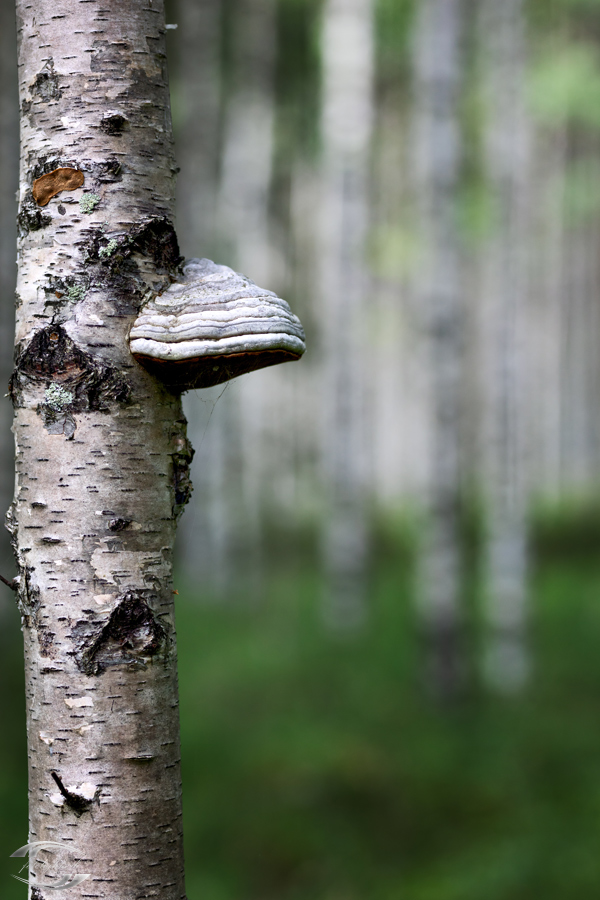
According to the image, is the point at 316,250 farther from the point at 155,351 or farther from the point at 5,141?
the point at 155,351

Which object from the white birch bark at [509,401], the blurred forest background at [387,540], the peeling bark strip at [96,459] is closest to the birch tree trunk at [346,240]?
the blurred forest background at [387,540]

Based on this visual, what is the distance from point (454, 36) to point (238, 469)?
937cm

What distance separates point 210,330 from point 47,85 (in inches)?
20.8

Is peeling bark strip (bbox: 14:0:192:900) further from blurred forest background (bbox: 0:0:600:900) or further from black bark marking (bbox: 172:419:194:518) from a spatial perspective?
blurred forest background (bbox: 0:0:600:900)

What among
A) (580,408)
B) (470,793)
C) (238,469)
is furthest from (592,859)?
(580,408)

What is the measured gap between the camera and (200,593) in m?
14.4

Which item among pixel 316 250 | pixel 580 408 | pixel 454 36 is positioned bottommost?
pixel 580 408

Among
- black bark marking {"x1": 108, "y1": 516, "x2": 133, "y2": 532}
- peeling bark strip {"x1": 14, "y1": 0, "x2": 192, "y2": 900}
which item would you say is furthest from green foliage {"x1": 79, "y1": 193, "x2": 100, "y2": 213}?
black bark marking {"x1": 108, "y1": 516, "x2": 133, "y2": 532}

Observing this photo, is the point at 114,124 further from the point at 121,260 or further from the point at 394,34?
the point at 394,34

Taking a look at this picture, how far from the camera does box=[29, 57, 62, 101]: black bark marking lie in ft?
4.66

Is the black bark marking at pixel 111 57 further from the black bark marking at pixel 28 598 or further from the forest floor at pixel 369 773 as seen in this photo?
the forest floor at pixel 369 773

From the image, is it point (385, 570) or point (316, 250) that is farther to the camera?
point (316, 250)

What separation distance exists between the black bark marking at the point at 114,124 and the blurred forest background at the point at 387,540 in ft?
5.05

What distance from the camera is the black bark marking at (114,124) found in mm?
1409
